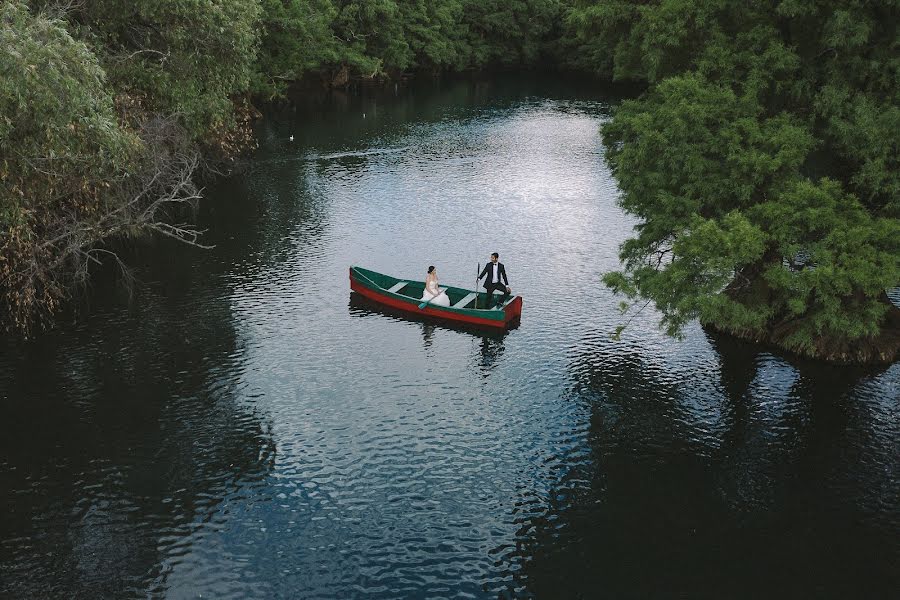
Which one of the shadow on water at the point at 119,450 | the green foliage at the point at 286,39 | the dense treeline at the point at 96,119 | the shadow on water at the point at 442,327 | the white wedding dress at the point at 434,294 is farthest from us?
the green foliage at the point at 286,39

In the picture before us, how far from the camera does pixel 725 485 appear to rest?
21.5 m

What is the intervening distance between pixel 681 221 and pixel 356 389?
471 inches

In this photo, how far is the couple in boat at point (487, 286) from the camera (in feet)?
103

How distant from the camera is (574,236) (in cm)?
4131

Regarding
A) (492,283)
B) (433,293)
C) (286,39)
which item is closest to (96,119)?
(433,293)

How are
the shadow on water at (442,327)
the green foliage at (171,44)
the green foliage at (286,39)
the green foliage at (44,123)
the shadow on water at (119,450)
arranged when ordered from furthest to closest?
1. the green foliage at (286,39)
2. the green foliage at (171,44)
3. the shadow on water at (442,327)
4. the green foliage at (44,123)
5. the shadow on water at (119,450)

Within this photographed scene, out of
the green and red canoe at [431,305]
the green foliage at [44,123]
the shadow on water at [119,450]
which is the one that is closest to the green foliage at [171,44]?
the green foliage at [44,123]

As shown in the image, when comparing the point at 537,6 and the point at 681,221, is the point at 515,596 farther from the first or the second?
the point at 537,6

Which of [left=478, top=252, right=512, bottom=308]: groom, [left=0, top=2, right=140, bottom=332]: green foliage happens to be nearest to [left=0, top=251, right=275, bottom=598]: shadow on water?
[left=0, top=2, right=140, bottom=332]: green foliage

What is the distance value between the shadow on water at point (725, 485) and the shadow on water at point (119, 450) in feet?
28.3

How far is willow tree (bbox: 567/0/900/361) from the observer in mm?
23984

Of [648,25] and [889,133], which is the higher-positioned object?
[648,25]

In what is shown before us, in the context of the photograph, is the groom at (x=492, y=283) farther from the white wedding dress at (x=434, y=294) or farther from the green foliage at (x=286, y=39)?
the green foliage at (x=286, y=39)

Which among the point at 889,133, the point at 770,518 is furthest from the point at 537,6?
the point at 770,518
